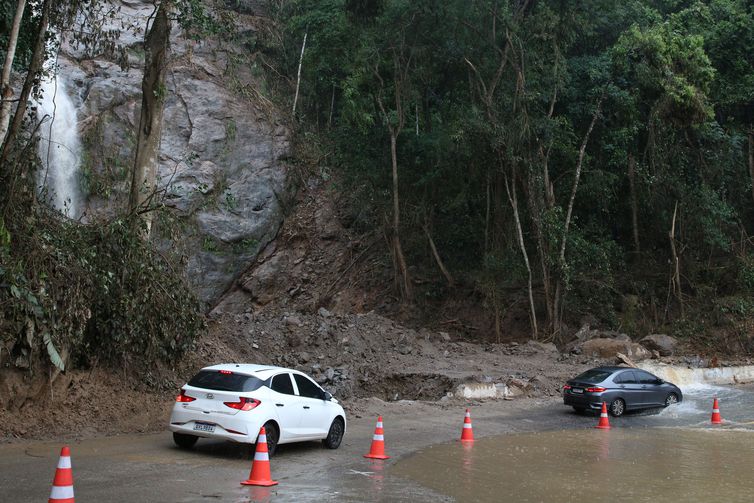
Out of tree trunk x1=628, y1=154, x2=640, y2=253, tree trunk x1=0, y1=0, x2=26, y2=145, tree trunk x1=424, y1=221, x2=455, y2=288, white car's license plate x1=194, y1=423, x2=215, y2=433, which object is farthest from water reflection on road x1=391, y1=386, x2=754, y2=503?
tree trunk x1=628, y1=154, x2=640, y2=253

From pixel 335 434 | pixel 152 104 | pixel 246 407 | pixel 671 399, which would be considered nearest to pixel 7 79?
pixel 152 104

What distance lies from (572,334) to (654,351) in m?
4.93

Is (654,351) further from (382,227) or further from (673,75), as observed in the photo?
(382,227)

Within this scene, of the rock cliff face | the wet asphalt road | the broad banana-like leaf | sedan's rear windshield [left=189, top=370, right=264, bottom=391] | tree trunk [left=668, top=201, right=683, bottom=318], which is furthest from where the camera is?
the rock cliff face

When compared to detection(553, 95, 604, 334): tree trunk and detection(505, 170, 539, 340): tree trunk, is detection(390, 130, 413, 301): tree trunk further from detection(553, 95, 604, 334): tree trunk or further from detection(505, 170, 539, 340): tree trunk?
detection(553, 95, 604, 334): tree trunk

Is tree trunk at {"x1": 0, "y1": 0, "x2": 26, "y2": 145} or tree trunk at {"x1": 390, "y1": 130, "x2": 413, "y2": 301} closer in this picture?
tree trunk at {"x1": 0, "y1": 0, "x2": 26, "y2": 145}

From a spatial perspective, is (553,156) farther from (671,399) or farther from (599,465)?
(599,465)

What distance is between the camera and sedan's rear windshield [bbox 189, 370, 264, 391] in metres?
12.0

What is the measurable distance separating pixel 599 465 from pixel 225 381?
6758mm

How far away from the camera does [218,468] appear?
11180 mm

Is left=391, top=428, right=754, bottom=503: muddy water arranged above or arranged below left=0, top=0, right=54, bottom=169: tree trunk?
below

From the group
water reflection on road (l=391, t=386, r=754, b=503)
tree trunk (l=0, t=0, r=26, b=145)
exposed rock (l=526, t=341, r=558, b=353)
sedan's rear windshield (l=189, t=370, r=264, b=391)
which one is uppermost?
tree trunk (l=0, t=0, r=26, b=145)

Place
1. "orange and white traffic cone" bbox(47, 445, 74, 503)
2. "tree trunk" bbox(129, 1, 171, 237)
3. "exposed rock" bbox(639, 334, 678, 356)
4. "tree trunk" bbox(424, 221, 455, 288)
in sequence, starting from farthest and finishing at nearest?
"tree trunk" bbox(424, 221, 455, 288) < "exposed rock" bbox(639, 334, 678, 356) < "tree trunk" bbox(129, 1, 171, 237) < "orange and white traffic cone" bbox(47, 445, 74, 503)

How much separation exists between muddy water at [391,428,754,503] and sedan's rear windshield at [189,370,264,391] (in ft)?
8.92
